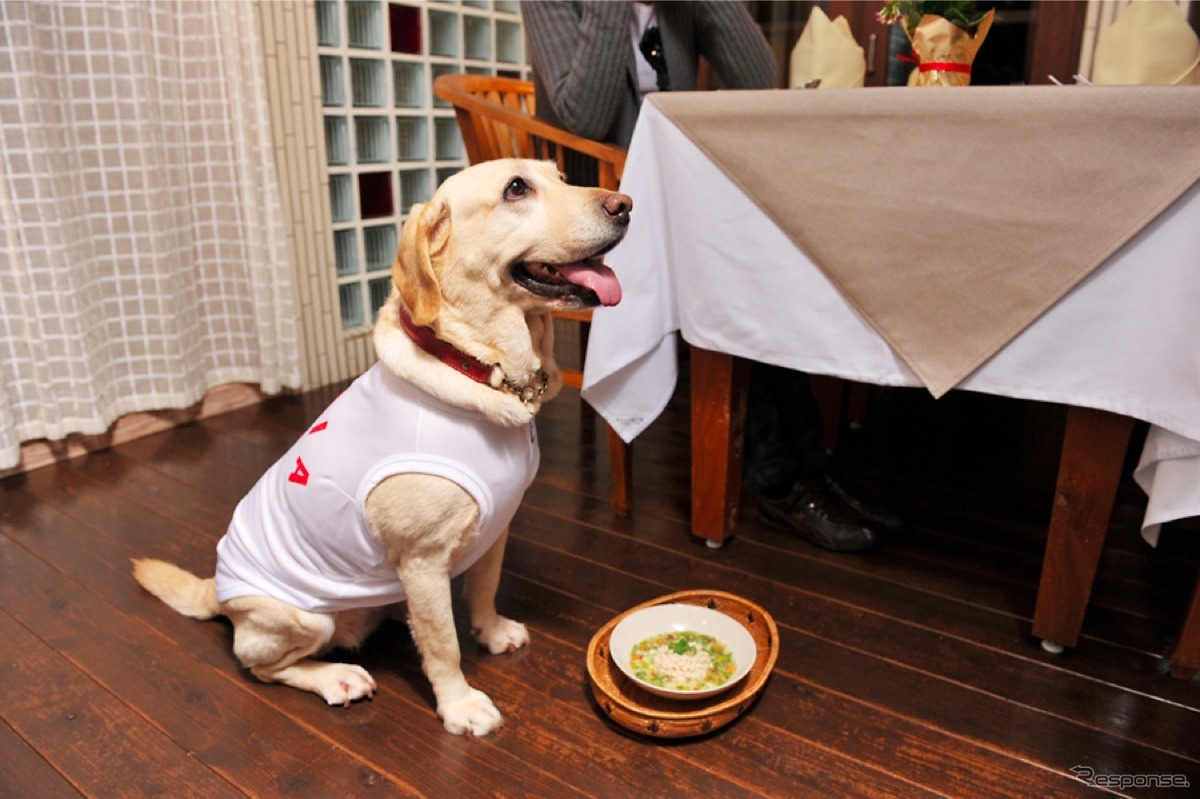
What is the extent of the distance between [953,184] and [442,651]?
40.1 inches

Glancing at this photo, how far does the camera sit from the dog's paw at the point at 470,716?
120 cm

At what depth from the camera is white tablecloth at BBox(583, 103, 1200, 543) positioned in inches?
44.5

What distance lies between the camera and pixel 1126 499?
78.4 inches

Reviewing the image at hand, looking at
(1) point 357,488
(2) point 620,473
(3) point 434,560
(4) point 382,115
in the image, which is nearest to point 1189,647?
(2) point 620,473

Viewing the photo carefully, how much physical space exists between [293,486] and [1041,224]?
1137 millimetres

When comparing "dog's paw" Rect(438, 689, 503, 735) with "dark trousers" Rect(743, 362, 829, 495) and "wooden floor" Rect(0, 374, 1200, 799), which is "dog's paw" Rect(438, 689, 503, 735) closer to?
"wooden floor" Rect(0, 374, 1200, 799)

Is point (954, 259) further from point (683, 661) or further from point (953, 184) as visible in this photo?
point (683, 661)

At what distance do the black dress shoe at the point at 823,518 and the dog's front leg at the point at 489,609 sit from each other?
2.22 ft

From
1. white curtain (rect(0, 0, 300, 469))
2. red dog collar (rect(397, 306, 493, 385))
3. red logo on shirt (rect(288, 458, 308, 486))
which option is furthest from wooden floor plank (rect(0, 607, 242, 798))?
white curtain (rect(0, 0, 300, 469))

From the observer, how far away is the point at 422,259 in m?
1.06

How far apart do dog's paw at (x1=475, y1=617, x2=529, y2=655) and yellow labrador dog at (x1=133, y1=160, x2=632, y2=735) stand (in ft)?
0.50

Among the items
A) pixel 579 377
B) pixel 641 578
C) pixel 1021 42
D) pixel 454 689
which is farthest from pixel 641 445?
pixel 1021 42

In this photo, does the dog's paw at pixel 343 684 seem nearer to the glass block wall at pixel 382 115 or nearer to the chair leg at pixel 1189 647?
the chair leg at pixel 1189 647

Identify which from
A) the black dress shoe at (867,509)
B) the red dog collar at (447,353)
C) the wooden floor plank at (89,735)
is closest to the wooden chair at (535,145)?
the black dress shoe at (867,509)
